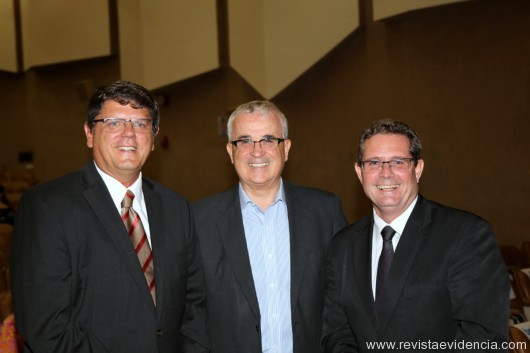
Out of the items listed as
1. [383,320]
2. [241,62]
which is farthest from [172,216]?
[241,62]

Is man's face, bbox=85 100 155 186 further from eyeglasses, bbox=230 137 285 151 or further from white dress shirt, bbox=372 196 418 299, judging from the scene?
white dress shirt, bbox=372 196 418 299

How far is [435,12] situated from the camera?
20.1 ft

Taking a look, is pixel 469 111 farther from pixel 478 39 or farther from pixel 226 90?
pixel 226 90

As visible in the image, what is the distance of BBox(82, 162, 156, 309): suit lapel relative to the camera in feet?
5.75

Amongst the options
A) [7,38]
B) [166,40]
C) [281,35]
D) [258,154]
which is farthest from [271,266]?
[7,38]

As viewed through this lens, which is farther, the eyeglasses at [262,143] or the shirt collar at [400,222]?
the eyeglasses at [262,143]

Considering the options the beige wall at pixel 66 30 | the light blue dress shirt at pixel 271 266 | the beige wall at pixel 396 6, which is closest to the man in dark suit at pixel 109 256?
the light blue dress shirt at pixel 271 266

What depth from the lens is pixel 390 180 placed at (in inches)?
76.3

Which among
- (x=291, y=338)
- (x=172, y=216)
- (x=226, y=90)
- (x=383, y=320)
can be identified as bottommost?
(x=291, y=338)

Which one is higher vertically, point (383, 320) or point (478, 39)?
point (478, 39)

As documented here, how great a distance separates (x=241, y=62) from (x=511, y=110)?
12.2ft

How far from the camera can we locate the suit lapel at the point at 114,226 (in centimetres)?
175

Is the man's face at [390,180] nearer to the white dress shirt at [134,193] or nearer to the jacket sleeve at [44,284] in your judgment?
the white dress shirt at [134,193]

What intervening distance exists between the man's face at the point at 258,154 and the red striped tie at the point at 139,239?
0.56m
